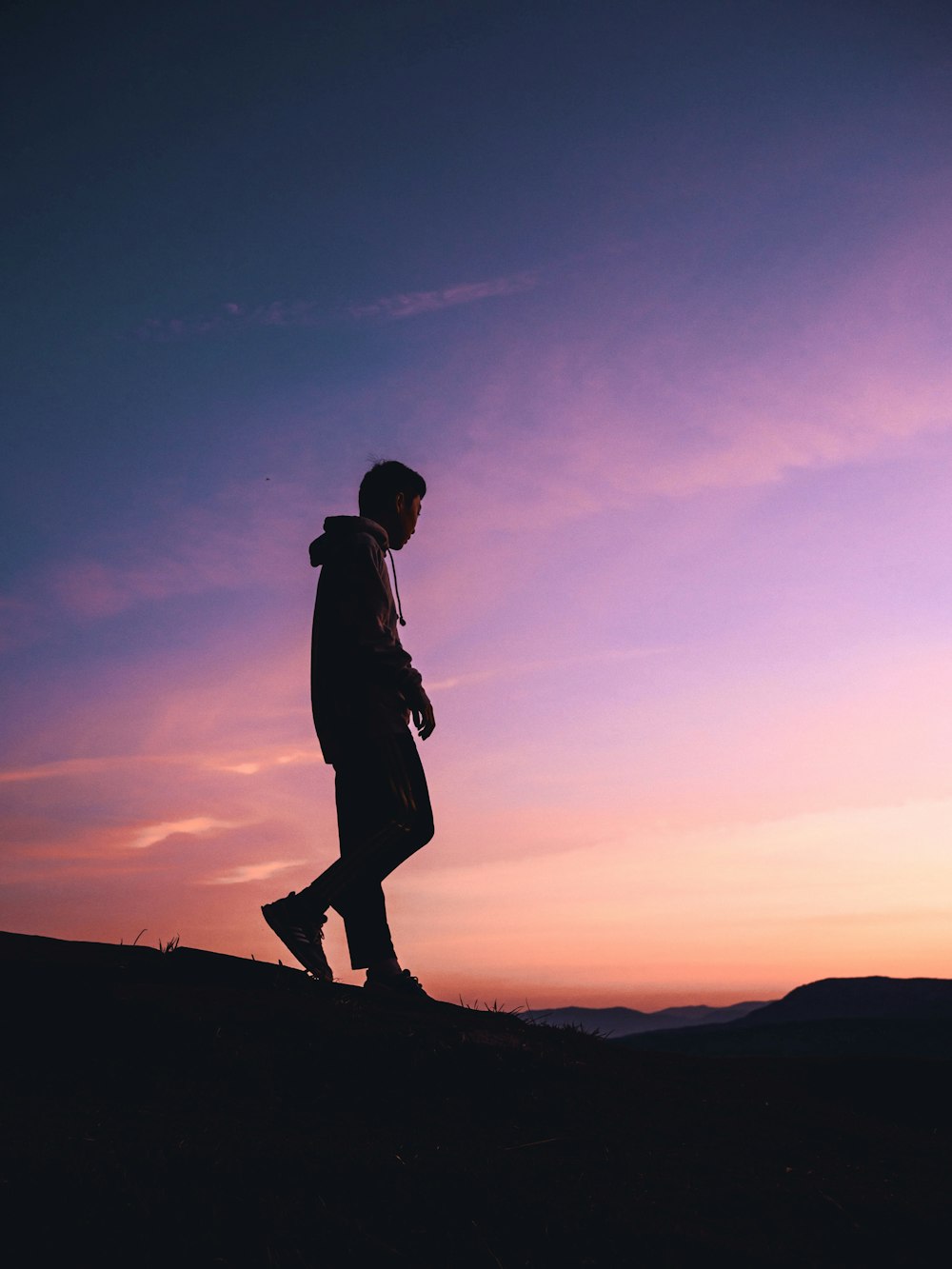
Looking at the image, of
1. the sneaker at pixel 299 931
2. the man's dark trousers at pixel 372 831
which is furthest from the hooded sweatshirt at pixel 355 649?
the sneaker at pixel 299 931

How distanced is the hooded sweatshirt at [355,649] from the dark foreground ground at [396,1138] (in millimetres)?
1382

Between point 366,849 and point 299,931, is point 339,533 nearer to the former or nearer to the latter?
point 366,849

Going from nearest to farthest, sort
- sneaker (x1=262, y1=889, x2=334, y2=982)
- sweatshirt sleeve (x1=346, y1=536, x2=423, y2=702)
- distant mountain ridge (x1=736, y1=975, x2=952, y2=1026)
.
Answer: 1. sneaker (x1=262, y1=889, x2=334, y2=982)
2. sweatshirt sleeve (x1=346, y1=536, x2=423, y2=702)
3. distant mountain ridge (x1=736, y1=975, x2=952, y2=1026)

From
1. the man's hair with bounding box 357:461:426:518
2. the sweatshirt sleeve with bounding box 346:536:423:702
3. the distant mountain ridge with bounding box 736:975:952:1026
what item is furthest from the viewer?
the distant mountain ridge with bounding box 736:975:952:1026

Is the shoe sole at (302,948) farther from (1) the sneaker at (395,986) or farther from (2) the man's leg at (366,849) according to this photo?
(1) the sneaker at (395,986)

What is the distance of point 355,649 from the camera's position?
5695 millimetres

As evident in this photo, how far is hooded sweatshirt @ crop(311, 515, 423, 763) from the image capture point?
18.6 feet

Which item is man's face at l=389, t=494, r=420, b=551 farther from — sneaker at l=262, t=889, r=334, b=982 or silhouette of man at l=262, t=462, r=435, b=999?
sneaker at l=262, t=889, r=334, b=982

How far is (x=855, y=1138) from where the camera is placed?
4.29 metres

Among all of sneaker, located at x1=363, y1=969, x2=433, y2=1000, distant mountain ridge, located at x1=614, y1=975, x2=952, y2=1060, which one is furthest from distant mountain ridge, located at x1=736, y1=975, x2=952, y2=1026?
sneaker, located at x1=363, y1=969, x2=433, y2=1000

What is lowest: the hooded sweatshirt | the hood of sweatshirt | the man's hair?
the hooded sweatshirt

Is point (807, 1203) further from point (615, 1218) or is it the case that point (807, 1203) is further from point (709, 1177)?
point (615, 1218)

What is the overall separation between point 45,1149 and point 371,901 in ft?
8.33

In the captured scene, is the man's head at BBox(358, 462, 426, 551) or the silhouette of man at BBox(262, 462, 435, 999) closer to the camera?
the silhouette of man at BBox(262, 462, 435, 999)
